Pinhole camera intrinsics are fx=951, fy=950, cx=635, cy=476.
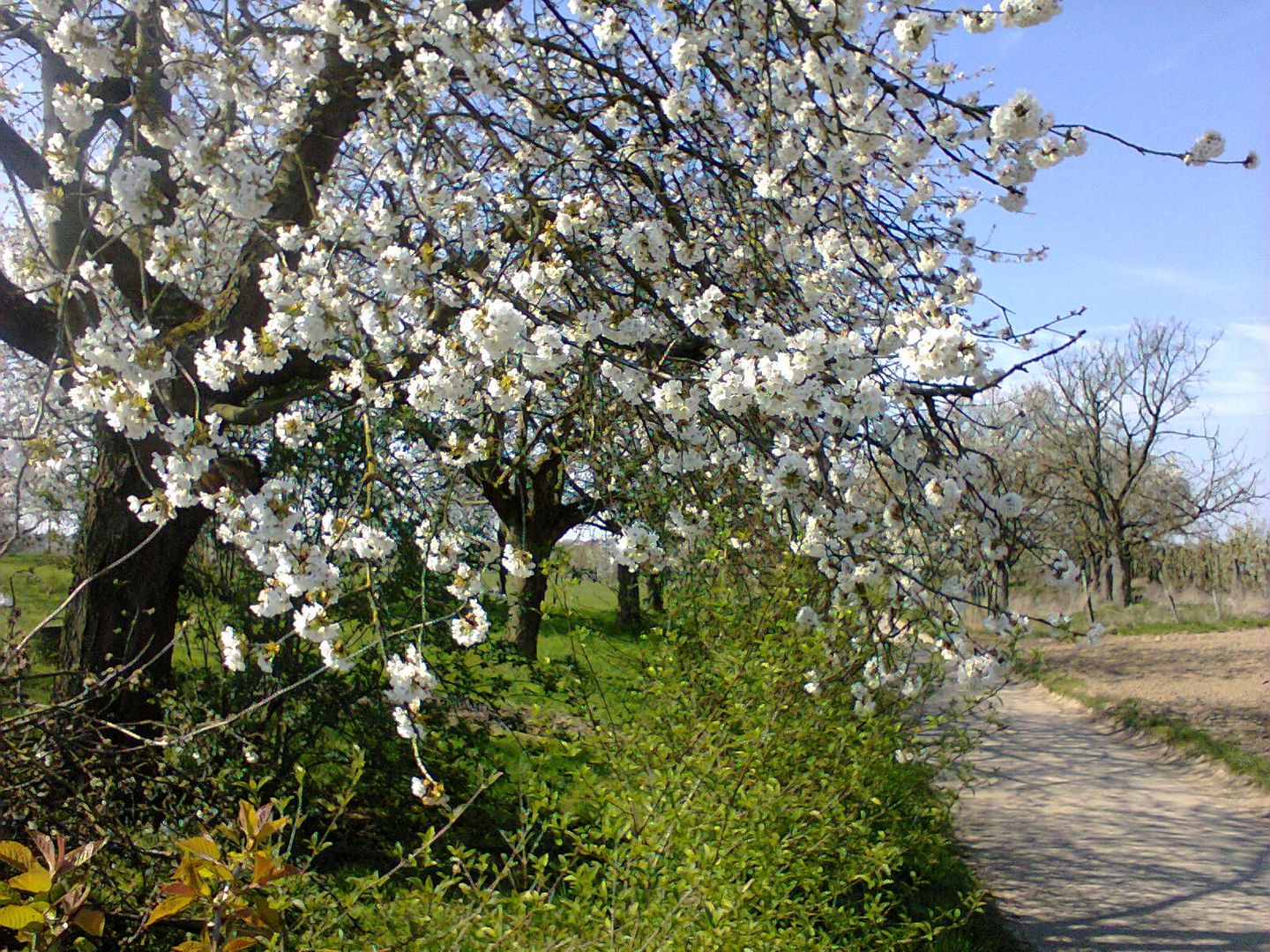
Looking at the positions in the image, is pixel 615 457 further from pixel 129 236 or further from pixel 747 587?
pixel 129 236

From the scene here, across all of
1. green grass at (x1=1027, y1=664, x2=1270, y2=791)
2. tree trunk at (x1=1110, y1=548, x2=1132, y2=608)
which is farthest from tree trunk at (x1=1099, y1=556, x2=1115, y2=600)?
green grass at (x1=1027, y1=664, x2=1270, y2=791)

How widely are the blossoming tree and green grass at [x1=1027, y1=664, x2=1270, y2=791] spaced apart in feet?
13.0

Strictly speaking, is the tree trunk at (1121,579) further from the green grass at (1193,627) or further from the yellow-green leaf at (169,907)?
the yellow-green leaf at (169,907)

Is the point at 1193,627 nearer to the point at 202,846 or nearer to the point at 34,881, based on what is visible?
the point at 202,846

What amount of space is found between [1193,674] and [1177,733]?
3.88 metres

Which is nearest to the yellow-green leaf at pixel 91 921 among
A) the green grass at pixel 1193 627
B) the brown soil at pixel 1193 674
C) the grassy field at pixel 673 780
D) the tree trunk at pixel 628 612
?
the grassy field at pixel 673 780

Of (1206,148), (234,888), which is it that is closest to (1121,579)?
(1206,148)

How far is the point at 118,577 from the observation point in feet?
14.8

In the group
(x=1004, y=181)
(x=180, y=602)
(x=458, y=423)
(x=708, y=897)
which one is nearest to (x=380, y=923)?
(x=708, y=897)

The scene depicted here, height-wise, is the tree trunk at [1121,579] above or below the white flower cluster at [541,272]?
below

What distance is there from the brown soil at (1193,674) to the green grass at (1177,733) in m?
0.14

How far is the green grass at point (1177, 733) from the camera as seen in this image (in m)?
8.09

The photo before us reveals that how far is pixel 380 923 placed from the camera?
2.88 meters

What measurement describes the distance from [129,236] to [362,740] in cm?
262
